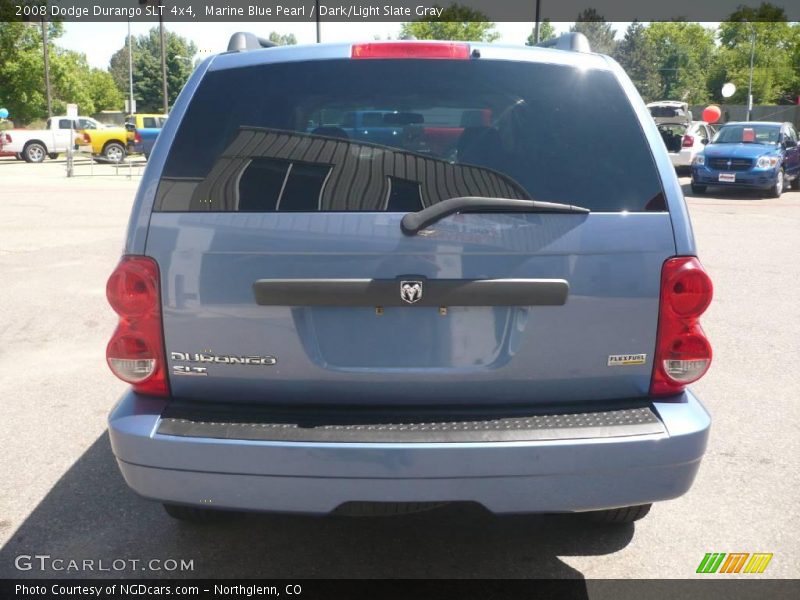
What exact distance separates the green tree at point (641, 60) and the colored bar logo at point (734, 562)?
368ft

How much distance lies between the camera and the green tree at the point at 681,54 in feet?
368

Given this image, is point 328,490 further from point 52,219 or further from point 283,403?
point 52,219

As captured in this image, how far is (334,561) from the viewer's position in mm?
3301

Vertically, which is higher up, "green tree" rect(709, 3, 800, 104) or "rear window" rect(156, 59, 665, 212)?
"green tree" rect(709, 3, 800, 104)

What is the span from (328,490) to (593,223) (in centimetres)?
121

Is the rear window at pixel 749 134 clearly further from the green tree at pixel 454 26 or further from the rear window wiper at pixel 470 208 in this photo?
the green tree at pixel 454 26

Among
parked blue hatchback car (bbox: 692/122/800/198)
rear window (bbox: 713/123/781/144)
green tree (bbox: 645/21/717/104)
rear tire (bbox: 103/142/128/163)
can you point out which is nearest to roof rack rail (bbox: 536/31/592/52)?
parked blue hatchback car (bbox: 692/122/800/198)

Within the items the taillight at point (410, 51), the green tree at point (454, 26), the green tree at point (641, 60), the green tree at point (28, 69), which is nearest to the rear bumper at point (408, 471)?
the taillight at point (410, 51)

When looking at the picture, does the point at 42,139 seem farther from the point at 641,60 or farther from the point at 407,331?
the point at 641,60

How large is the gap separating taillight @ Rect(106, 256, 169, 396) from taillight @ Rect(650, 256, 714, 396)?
1.69 meters

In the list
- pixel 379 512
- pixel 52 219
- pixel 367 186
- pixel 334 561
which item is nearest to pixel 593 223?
pixel 367 186

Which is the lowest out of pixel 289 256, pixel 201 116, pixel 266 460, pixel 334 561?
pixel 334 561

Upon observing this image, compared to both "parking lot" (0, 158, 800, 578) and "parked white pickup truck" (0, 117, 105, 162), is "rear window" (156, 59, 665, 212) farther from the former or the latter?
"parked white pickup truck" (0, 117, 105, 162)

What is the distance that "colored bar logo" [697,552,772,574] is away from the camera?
10.7 feet
